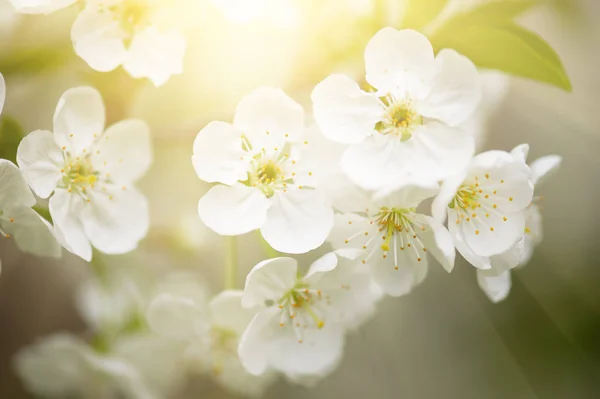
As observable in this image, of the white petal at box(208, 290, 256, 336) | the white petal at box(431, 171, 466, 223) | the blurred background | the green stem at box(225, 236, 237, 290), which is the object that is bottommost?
the white petal at box(431, 171, 466, 223)

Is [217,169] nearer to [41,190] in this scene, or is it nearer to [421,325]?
[41,190]

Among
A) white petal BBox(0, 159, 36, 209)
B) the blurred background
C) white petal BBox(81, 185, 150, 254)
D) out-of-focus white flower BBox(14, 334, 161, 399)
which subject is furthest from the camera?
the blurred background

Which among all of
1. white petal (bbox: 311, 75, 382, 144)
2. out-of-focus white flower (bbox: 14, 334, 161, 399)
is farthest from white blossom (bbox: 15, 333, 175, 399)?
white petal (bbox: 311, 75, 382, 144)

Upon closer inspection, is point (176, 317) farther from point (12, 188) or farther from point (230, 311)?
point (12, 188)

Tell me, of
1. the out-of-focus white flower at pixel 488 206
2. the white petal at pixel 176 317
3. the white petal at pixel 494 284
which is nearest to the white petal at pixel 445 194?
the out-of-focus white flower at pixel 488 206

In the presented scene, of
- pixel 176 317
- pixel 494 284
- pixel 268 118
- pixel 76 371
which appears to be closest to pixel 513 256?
pixel 494 284

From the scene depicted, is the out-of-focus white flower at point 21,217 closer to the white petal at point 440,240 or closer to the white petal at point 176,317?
the white petal at point 176,317

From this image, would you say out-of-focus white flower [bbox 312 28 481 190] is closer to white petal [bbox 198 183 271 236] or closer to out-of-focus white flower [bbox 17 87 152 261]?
white petal [bbox 198 183 271 236]
